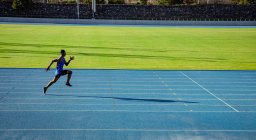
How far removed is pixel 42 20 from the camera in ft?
185

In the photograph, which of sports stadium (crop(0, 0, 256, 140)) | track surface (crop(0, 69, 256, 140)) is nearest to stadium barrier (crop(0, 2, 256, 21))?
sports stadium (crop(0, 0, 256, 140))

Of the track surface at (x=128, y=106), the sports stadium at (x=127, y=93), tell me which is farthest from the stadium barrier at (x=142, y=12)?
the track surface at (x=128, y=106)

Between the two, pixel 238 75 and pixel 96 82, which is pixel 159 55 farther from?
pixel 96 82

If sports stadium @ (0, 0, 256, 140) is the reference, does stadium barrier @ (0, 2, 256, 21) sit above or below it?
above

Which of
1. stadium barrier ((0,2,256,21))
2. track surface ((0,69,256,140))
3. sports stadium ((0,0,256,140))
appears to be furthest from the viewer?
stadium barrier ((0,2,256,21))

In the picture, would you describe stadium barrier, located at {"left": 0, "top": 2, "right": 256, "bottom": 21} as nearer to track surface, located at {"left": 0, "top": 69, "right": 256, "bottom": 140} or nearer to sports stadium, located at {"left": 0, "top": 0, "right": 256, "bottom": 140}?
sports stadium, located at {"left": 0, "top": 0, "right": 256, "bottom": 140}

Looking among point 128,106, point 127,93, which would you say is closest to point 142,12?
point 127,93

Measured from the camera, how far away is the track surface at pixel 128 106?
27.7 ft

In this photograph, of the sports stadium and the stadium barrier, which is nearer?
the sports stadium

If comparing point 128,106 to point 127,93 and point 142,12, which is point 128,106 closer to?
point 127,93

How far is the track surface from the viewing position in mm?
8430

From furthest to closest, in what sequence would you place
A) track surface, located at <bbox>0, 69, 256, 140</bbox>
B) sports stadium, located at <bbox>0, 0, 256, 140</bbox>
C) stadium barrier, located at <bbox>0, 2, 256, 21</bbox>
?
stadium barrier, located at <bbox>0, 2, 256, 21</bbox> < sports stadium, located at <bbox>0, 0, 256, 140</bbox> < track surface, located at <bbox>0, 69, 256, 140</bbox>

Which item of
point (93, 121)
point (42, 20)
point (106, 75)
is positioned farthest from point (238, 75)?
point (42, 20)

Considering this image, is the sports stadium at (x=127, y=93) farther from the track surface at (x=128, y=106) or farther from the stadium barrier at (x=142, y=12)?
the stadium barrier at (x=142, y=12)
